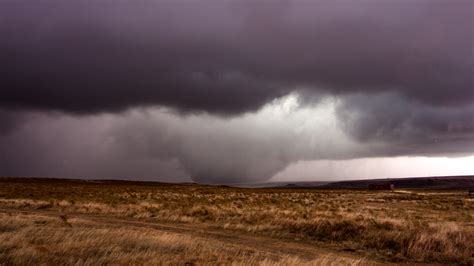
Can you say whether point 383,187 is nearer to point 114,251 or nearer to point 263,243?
point 263,243

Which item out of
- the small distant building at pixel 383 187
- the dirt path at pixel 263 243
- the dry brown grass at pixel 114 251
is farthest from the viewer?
the small distant building at pixel 383 187

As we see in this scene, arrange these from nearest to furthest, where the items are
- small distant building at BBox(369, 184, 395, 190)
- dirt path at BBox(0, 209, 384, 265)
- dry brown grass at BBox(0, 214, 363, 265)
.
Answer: dry brown grass at BBox(0, 214, 363, 265), dirt path at BBox(0, 209, 384, 265), small distant building at BBox(369, 184, 395, 190)

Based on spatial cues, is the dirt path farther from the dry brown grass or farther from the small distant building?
the small distant building

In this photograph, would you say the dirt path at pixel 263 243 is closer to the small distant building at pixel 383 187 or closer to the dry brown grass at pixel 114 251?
the dry brown grass at pixel 114 251

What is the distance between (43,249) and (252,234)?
10.5 m

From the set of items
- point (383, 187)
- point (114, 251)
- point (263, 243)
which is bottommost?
point (383, 187)


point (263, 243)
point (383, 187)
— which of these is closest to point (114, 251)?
point (263, 243)

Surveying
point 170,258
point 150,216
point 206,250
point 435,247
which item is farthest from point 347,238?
point 150,216

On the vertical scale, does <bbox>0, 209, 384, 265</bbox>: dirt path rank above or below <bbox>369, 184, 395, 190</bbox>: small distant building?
above

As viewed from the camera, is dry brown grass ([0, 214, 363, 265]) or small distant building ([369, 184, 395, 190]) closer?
dry brown grass ([0, 214, 363, 265])

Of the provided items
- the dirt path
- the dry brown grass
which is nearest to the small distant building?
the dirt path

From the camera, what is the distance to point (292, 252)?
48.2 ft

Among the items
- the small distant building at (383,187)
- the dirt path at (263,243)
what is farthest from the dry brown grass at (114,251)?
the small distant building at (383,187)

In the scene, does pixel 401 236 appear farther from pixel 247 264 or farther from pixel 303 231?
pixel 247 264
